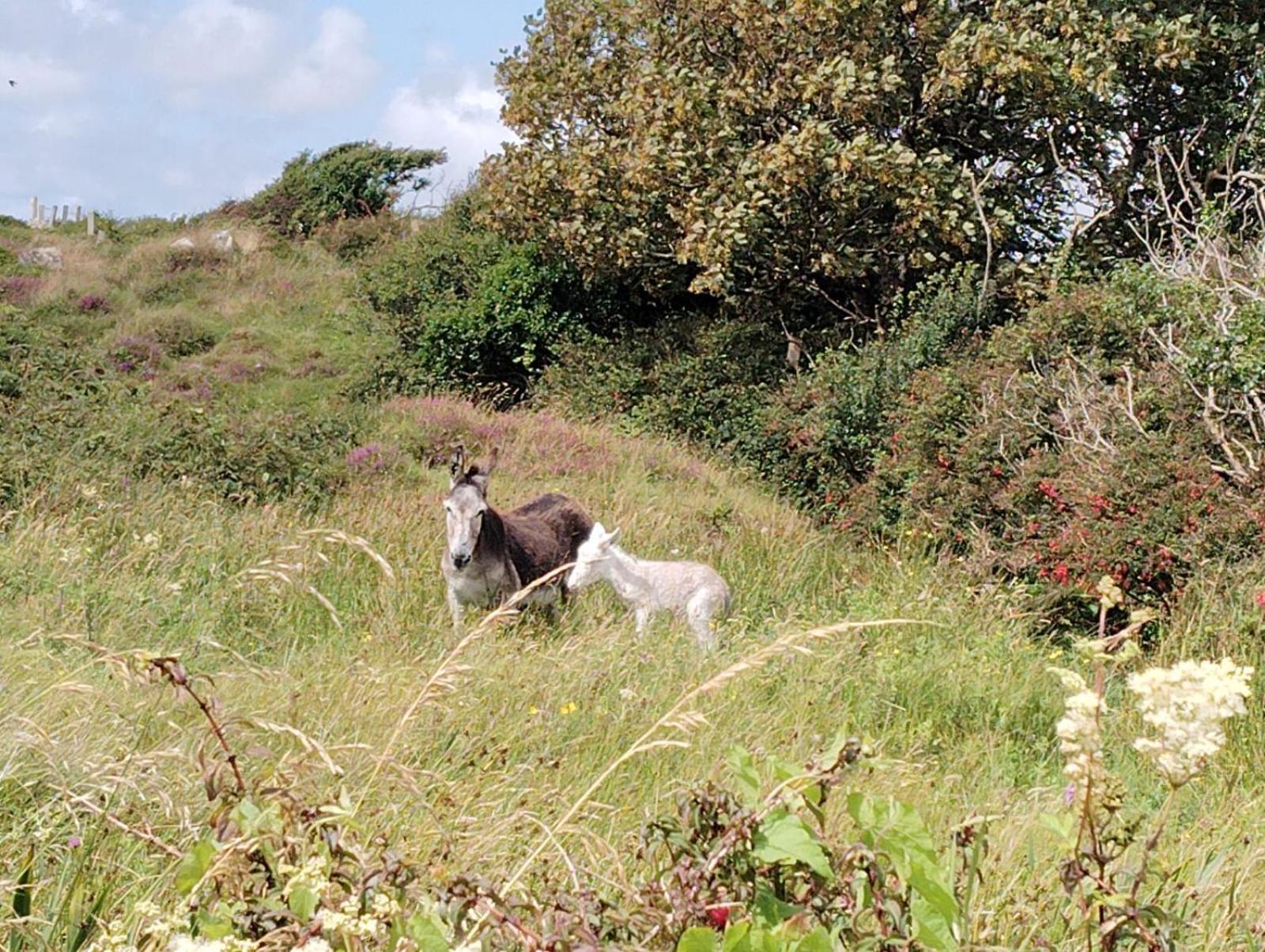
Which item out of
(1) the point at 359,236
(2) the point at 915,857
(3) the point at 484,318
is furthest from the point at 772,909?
(1) the point at 359,236

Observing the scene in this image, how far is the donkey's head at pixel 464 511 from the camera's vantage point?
7.53 meters

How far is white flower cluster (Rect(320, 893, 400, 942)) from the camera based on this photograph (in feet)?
5.10

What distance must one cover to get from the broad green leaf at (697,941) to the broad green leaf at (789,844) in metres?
0.27

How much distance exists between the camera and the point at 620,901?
2678mm

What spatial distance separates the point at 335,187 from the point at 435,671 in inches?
1146

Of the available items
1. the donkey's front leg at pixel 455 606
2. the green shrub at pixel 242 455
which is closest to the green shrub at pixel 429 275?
the green shrub at pixel 242 455

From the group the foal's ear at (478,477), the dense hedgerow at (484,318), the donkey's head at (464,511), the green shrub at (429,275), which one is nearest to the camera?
the donkey's head at (464,511)

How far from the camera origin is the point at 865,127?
15.1 metres

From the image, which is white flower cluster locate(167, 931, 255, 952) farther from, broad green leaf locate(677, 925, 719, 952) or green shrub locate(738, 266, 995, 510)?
green shrub locate(738, 266, 995, 510)

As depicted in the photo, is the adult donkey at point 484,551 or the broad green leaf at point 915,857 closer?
the broad green leaf at point 915,857

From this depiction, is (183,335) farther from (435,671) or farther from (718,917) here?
(718,917)

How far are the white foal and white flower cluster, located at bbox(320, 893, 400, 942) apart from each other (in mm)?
5882

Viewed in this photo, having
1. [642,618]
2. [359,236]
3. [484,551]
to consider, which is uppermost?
[359,236]

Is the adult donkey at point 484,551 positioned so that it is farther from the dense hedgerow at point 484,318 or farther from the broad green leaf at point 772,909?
the dense hedgerow at point 484,318
